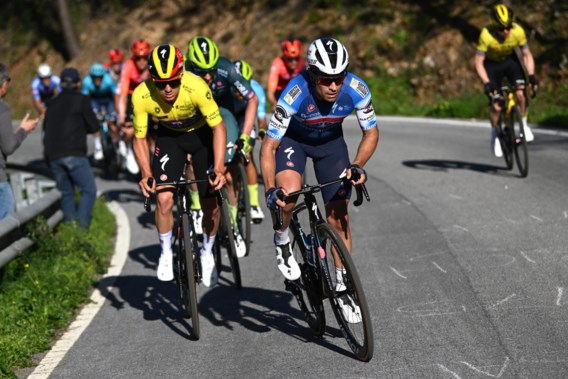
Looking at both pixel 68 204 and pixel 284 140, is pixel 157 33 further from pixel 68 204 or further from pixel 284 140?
pixel 284 140

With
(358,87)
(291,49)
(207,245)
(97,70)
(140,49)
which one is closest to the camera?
(358,87)

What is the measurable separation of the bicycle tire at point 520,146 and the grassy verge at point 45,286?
5.63 metres

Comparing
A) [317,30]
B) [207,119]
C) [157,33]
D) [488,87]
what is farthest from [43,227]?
[157,33]

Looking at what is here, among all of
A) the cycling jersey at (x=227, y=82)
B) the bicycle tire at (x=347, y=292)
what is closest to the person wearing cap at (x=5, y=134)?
the cycling jersey at (x=227, y=82)

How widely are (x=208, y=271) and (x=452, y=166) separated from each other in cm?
717

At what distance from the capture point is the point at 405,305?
7496mm

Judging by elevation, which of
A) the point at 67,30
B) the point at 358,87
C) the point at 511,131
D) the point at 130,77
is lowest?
the point at 67,30

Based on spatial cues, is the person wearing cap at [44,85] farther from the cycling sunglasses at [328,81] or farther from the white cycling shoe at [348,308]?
the white cycling shoe at [348,308]

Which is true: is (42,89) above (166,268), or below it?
below

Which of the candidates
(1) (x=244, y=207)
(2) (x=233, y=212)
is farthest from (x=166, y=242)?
(1) (x=244, y=207)

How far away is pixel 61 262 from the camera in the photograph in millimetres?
9625

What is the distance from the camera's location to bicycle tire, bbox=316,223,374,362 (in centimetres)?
602

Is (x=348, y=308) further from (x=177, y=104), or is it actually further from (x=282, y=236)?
(x=177, y=104)

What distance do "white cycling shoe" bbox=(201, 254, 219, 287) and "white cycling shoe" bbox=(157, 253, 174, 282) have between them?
1.11 feet
